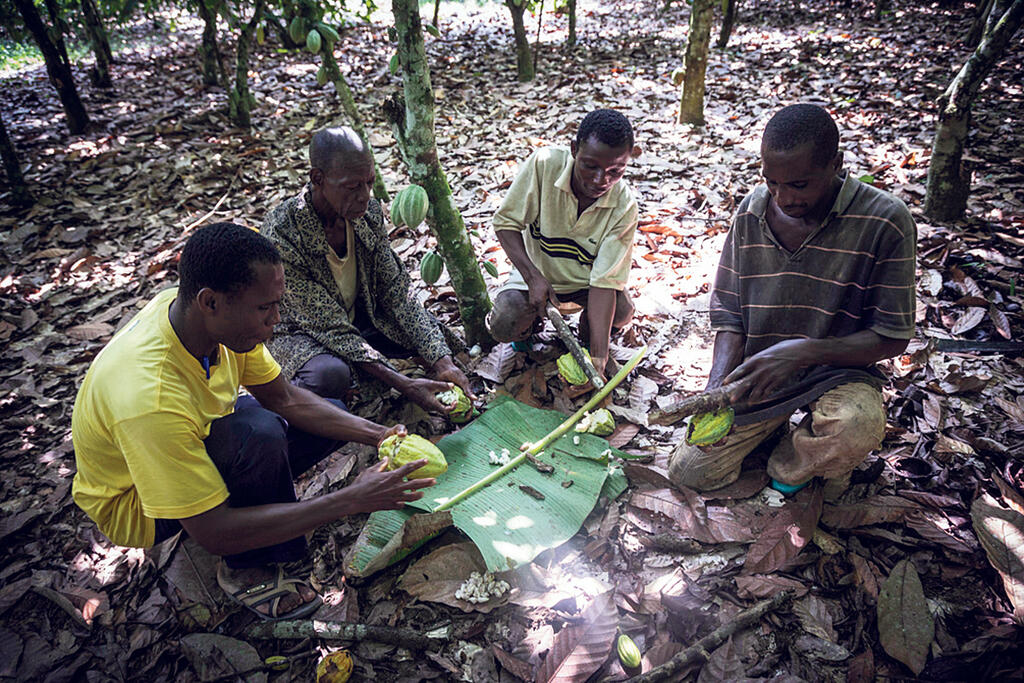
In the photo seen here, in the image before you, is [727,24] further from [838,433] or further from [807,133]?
[838,433]

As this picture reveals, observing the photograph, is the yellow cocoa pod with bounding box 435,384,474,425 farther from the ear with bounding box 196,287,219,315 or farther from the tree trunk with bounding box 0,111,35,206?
the tree trunk with bounding box 0,111,35,206

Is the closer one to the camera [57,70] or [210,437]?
[210,437]

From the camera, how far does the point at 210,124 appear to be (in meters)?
6.71

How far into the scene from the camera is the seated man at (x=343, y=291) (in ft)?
8.33

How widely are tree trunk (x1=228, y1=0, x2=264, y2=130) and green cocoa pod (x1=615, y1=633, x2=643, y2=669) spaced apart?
21.8 feet

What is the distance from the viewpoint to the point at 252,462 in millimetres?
Answer: 2041

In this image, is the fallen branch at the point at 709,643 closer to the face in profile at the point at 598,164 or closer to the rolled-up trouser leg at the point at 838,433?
the rolled-up trouser leg at the point at 838,433

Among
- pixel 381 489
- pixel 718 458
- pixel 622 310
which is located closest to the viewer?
pixel 381 489

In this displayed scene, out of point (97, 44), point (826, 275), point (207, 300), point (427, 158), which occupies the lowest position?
point (826, 275)

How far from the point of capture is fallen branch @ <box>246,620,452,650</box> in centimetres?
203

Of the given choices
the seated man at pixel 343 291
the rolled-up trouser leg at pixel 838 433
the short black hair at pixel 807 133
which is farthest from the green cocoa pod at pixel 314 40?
the rolled-up trouser leg at pixel 838 433

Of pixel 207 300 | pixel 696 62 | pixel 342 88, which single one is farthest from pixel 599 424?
pixel 696 62

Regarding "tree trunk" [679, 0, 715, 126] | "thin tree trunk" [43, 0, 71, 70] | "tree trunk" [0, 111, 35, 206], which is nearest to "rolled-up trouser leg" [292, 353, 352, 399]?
"tree trunk" [0, 111, 35, 206]

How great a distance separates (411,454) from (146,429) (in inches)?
38.0
